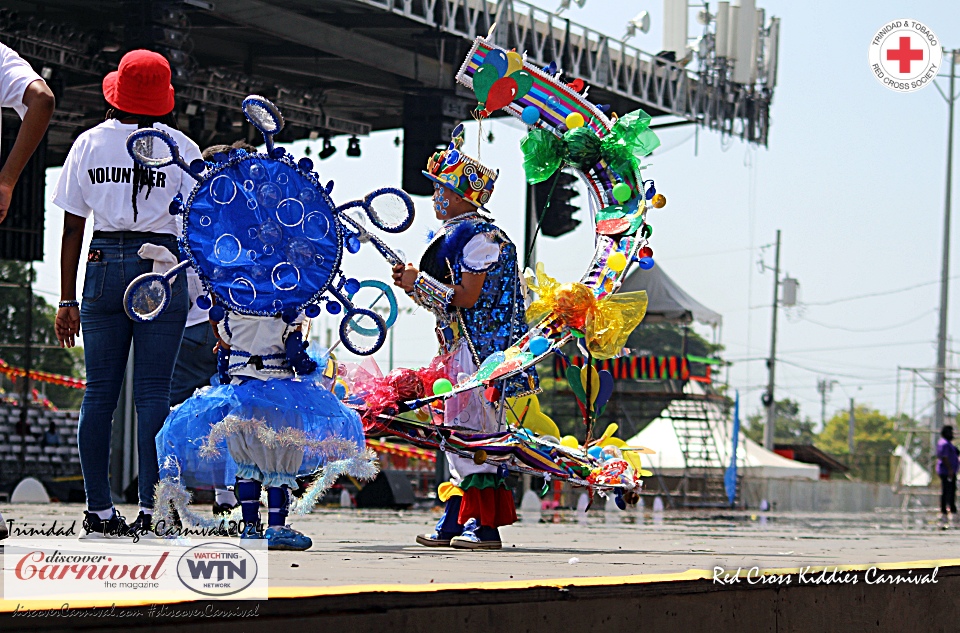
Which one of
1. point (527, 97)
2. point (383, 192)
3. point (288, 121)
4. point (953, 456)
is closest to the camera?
point (383, 192)

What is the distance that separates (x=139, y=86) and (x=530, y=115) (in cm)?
244

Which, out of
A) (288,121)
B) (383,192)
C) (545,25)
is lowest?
(383,192)

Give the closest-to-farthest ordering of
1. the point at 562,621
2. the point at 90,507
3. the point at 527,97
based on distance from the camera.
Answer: the point at 562,621 → the point at 90,507 → the point at 527,97

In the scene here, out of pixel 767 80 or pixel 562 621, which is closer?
pixel 562 621

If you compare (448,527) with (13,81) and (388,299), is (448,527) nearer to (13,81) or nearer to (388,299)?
(388,299)

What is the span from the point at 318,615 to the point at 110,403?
2.13 meters

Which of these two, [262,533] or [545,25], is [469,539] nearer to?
[262,533]

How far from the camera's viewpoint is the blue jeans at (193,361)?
6145 millimetres

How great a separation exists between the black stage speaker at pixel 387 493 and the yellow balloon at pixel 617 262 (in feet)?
26.8

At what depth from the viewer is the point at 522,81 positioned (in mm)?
6473

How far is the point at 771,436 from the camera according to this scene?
131 feet

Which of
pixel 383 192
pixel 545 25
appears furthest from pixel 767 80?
pixel 383 192

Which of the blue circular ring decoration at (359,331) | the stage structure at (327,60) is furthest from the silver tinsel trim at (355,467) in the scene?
the stage structure at (327,60)

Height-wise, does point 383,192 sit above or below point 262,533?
above
